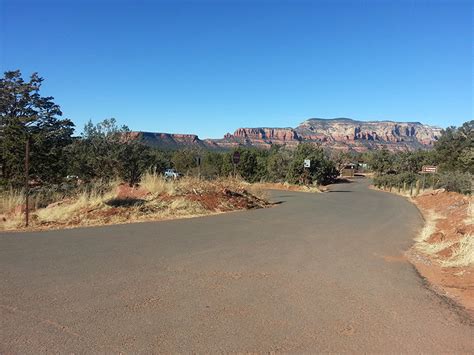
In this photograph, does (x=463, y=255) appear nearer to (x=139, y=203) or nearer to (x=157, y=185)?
(x=139, y=203)

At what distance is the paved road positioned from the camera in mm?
4402

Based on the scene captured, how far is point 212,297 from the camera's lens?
5.81 m

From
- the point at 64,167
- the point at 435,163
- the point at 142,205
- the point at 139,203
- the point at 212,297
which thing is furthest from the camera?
the point at 435,163

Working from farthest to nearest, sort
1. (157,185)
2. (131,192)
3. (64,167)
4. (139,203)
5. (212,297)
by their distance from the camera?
(64,167), (157,185), (131,192), (139,203), (212,297)

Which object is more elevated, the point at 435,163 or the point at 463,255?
the point at 435,163

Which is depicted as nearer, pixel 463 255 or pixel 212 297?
pixel 212 297

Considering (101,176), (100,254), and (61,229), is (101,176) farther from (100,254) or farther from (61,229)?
(100,254)

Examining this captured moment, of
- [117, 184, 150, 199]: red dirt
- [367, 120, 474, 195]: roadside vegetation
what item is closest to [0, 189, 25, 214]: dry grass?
[117, 184, 150, 199]: red dirt

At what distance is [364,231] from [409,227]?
314 centimetres

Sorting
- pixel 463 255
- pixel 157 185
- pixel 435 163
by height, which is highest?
pixel 435 163

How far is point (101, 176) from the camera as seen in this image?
22.1 m

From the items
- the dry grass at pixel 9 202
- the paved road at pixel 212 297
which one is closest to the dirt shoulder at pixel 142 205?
the dry grass at pixel 9 202

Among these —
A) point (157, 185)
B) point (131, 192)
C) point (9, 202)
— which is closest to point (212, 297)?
point (9, 202)

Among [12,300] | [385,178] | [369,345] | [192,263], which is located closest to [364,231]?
[192,263]
